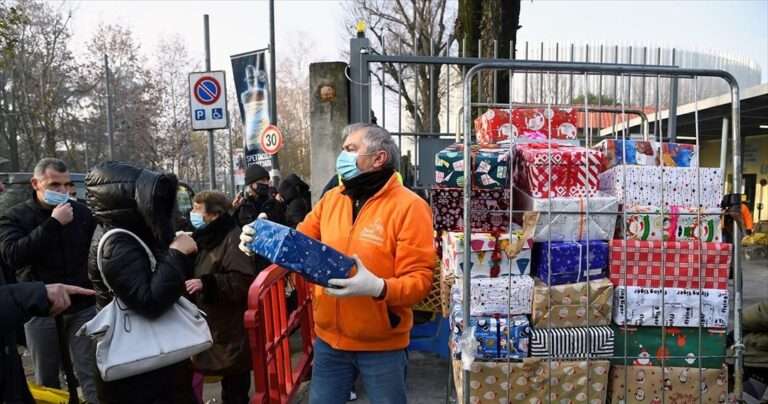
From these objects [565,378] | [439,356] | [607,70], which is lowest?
[439,356]

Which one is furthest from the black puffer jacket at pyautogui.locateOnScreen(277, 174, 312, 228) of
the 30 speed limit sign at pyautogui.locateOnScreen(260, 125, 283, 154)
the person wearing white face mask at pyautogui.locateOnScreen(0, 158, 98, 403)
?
the 30 speed limit sign at pyautogui.locateOnScreen(260, 125, 283, 154)

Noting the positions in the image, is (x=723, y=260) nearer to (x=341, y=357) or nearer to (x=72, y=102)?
(x=341, y=357)

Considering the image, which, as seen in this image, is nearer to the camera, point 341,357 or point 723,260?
point 341,357

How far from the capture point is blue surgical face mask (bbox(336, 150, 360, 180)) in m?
2.29

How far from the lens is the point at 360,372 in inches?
91.9

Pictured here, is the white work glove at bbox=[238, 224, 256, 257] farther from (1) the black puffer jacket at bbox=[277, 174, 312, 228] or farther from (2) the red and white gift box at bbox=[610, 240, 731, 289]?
(1) the black puffer jacket at bbox=[277, 174, 312, 228]

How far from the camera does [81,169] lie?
1184 inches

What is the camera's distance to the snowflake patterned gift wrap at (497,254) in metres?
2.62

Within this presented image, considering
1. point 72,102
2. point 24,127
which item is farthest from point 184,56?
point 24,127

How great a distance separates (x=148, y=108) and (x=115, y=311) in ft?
96.7

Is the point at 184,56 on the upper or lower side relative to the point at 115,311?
upper

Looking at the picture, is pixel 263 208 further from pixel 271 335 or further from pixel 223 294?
pixel 271 335

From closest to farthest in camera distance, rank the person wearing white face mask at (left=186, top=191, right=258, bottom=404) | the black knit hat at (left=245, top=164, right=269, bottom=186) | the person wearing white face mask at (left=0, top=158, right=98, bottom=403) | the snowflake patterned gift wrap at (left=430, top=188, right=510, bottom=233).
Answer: the snowflake patterned gift wrap at (left=430, top=188, right=510, bottom=233) → the person wearing white face mask at (left=186, top=191, right=258, bottom=404) → the person wearing white face mask at (left=0, top=158, right=98, bottom=403) → the black knit hat at (left=245, top=164, right=269, bottom=186)

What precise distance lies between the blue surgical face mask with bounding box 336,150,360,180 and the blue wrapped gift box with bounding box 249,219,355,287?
1.49 ft
